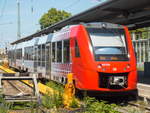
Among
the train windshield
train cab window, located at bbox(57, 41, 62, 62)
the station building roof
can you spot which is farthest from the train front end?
the station building roof

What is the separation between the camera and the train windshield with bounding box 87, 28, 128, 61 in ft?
40.3

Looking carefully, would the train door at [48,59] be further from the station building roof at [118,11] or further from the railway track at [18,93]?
the station building roof at [118,11]

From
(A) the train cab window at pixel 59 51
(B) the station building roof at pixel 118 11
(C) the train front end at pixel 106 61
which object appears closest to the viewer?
(C) the train front end at pixel 106 61

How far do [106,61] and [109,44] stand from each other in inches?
31.8

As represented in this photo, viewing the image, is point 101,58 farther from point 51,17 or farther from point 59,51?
point 51,17

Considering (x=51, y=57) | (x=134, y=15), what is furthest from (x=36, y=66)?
(x=134, y=15)

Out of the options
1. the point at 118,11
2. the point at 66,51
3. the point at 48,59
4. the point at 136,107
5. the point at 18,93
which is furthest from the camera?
the point at 118,11

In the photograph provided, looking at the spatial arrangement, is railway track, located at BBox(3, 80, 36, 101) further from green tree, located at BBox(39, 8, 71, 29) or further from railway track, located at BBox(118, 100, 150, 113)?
green tree, located at BBox(39, 8, 71, 29)

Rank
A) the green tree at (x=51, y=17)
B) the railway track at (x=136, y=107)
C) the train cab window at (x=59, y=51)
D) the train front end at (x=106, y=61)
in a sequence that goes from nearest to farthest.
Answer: the railway track at (x=136, y=107) < the train front end at (x=106, y=61) < the train cab window at (x=59, y=51) < the green tree at (x=51, y=17)

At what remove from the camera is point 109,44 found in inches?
497

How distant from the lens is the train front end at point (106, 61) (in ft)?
39.1

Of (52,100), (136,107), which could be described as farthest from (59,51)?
(52,100)

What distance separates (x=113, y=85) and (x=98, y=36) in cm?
194

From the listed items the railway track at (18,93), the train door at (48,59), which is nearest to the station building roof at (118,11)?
the train door at (48,59)
